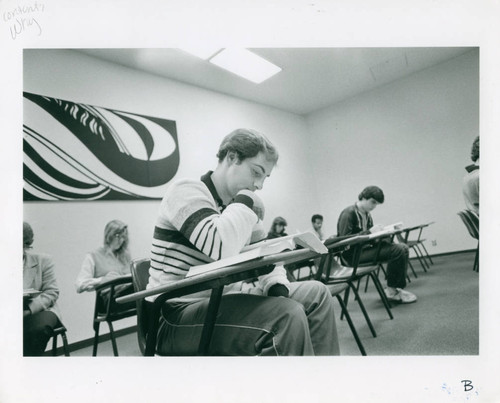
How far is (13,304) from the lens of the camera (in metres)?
1.19

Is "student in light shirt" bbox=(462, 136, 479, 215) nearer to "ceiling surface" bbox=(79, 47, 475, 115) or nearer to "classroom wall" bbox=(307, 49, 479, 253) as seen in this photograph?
"classroom wall" bbox=(307, 49, 479, 253)

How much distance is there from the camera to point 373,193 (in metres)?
2.17

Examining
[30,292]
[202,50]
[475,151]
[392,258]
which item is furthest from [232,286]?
[392,258]

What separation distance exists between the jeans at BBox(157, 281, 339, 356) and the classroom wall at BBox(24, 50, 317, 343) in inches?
21.8

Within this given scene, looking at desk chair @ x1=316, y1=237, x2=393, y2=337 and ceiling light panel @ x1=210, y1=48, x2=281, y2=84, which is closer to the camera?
ceiling light panel @ x1=210, y1=48, x2=281, y2=84

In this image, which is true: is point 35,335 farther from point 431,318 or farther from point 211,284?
point 431,318

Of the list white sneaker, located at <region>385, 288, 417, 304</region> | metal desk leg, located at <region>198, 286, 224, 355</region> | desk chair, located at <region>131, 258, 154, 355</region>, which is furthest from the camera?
white sneaker, located at <region>385, 288, 417, 304</region>

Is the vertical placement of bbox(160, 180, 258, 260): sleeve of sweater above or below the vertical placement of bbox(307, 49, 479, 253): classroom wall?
below

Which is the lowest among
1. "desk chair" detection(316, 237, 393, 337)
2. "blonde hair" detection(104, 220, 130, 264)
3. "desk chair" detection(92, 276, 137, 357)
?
"desk chair" detection(92, 276, 137, 357)

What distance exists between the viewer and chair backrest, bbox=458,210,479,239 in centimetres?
124

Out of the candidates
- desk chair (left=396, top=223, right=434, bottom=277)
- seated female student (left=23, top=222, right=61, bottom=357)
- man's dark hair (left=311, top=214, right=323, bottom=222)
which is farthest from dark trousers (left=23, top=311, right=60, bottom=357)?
desk chair (left=396, top=223, right=434, bottom=277)

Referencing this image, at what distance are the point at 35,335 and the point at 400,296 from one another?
2.20 m

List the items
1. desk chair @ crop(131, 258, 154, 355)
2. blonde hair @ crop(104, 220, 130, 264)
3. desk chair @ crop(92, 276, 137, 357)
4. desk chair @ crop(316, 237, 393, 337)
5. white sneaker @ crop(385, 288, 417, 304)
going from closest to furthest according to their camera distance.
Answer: desk chair @ crop(131, 258, 154, 355) < desk chair @ crop(92, 276, 137, 357) < desk chair @ crop(316, 237, 393, 337) < blonde hair @ crop(104, 220, 130, 264) < white sneaker @ crop(385, 288, 417, 304)
